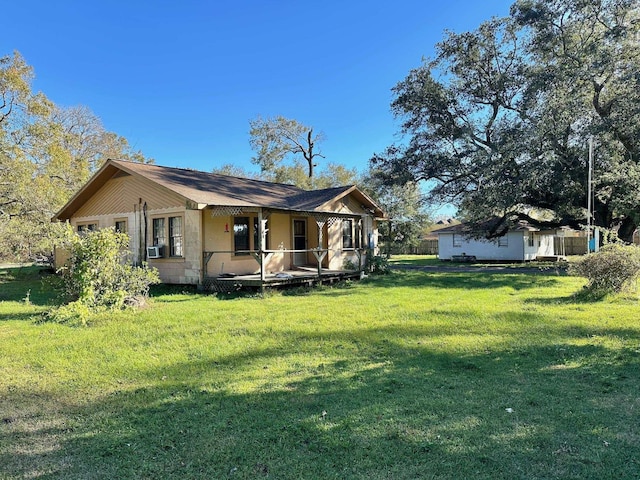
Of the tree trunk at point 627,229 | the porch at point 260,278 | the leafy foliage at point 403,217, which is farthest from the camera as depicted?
the leafy foliage at point 403,217

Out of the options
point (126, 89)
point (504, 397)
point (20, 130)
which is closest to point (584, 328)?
point (504, 397)

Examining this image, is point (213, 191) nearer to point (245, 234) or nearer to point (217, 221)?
point (217, 221)

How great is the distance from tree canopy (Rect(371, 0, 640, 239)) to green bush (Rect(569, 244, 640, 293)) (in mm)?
6354

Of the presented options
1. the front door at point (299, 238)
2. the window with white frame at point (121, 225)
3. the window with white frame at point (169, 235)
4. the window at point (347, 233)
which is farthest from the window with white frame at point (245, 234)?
the window with white frame at point (121, 225)

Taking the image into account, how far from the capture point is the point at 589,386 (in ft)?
14.8

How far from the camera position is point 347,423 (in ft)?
12.0

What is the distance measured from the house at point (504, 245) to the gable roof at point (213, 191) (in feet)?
48.6

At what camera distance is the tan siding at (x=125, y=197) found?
14047 mm

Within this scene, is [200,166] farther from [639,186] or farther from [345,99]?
[639,186]

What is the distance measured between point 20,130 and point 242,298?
53.1ft

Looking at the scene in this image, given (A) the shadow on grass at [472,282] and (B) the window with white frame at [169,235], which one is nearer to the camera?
(B) the window with white frame at [169,235]

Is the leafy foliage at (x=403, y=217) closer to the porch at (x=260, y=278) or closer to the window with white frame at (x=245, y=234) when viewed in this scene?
the window with white frame at (x=245, y=234)

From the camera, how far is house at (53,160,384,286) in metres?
13.1

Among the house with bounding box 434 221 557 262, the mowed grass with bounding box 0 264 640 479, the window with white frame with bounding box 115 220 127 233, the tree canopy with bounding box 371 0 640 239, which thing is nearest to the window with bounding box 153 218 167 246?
the window with white frame with bounding box 115 220 127 233
